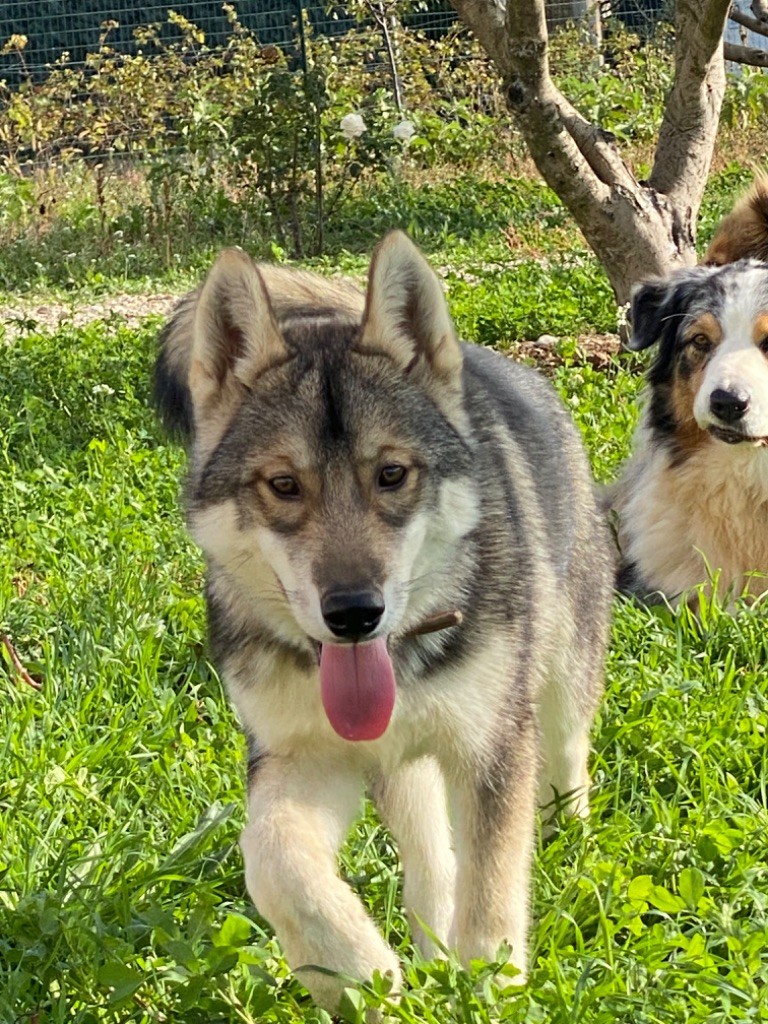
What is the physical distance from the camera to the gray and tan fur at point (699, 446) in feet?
16.4

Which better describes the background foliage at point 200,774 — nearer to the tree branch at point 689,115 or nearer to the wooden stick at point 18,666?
the wooden stick at point 18,666

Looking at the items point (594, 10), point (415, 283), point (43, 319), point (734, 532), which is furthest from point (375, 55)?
point (415, 283)

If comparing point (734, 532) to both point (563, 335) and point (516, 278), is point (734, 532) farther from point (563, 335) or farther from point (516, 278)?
point (516, 278)

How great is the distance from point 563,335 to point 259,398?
17.5ft

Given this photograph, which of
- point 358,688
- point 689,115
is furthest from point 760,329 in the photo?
point 689,115

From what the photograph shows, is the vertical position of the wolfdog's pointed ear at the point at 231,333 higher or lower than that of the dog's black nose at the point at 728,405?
higher

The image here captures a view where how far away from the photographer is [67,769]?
3.47m

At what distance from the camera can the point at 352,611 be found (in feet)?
8.70

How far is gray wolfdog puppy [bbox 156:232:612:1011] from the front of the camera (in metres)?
2.74

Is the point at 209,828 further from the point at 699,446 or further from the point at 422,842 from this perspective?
the point at 699,446

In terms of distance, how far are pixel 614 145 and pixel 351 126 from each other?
17.7ft

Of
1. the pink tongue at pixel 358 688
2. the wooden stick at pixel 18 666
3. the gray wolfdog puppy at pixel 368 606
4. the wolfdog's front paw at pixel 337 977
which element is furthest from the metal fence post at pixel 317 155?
the wolfdog's front paw at pixel 337 977

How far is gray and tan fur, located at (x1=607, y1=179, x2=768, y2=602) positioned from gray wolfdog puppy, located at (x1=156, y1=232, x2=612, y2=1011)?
1938 millimetres

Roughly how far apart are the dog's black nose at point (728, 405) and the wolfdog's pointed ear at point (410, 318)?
1.92 metres
